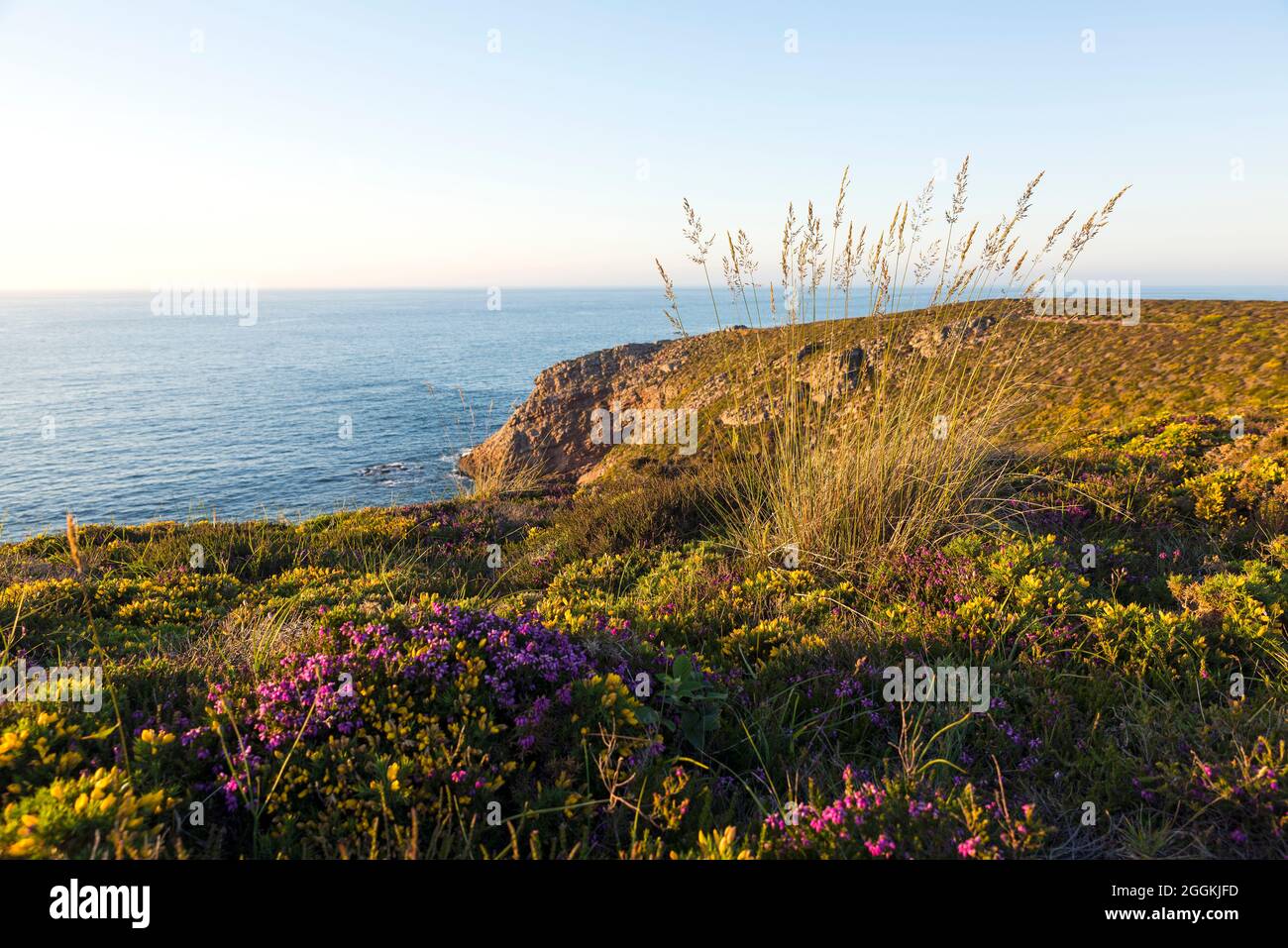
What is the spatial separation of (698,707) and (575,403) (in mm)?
22696

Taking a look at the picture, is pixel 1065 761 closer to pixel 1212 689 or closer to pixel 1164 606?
pixel 1212 689

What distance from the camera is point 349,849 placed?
2.25 metres

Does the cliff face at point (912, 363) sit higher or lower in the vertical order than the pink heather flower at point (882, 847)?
higher

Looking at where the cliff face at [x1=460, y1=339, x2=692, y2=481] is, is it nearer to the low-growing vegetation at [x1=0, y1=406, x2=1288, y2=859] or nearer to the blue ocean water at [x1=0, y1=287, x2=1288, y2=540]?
the blue ocean water at [x1=0, y1=287, x2=1288, y2=540]

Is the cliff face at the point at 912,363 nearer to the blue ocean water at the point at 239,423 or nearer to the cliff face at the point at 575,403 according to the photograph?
the cliff face at the point at 575,403

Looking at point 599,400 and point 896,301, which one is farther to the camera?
point 599,400

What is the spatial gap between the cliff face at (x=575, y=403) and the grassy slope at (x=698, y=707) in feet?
57.7

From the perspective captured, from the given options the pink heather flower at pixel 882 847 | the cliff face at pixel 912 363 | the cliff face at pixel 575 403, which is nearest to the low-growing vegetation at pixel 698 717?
the pink heather flower at pixel 882 847

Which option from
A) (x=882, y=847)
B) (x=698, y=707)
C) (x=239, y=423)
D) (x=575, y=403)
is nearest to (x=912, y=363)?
(x=698, y=707)

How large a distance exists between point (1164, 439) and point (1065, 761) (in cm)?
676

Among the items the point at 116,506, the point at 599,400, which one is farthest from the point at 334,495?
the point at 599,400

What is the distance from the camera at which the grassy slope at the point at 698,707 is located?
2389mm

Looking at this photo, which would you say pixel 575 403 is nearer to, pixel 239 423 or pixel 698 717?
pixel 698 717

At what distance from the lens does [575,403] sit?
2542 centimetres
